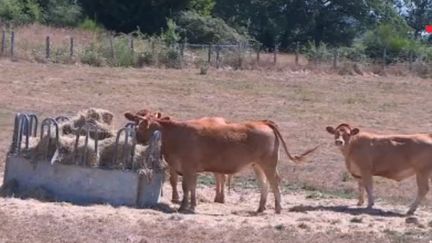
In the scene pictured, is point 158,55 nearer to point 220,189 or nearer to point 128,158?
point 220,189

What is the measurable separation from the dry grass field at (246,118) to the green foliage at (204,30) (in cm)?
1140

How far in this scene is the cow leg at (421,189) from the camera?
1525cm

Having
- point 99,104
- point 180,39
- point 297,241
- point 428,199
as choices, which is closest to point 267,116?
point 99,104

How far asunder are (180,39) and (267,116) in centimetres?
2386

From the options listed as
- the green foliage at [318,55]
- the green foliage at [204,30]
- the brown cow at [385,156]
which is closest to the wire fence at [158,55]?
the green foliage at [318,55]

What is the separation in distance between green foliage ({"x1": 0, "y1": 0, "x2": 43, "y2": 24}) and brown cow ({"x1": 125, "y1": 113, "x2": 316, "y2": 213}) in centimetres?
3906

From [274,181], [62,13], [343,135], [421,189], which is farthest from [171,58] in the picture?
[274,181]

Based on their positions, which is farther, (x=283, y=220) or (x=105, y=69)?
(x=105, y=69)

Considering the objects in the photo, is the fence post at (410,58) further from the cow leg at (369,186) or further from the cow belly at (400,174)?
the cow leg at (369,186)

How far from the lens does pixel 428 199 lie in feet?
55.6

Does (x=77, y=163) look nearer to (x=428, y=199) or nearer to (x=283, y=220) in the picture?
(x=283, y=220)

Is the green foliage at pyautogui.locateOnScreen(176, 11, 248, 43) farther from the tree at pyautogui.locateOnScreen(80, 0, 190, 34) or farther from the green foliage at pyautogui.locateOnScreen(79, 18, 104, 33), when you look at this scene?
the green foliage at pyautogui.locateOnScreen(79, 18, 104, 33)

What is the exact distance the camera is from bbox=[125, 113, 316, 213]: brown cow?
47.3ft

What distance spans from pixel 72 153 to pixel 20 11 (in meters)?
41.8
